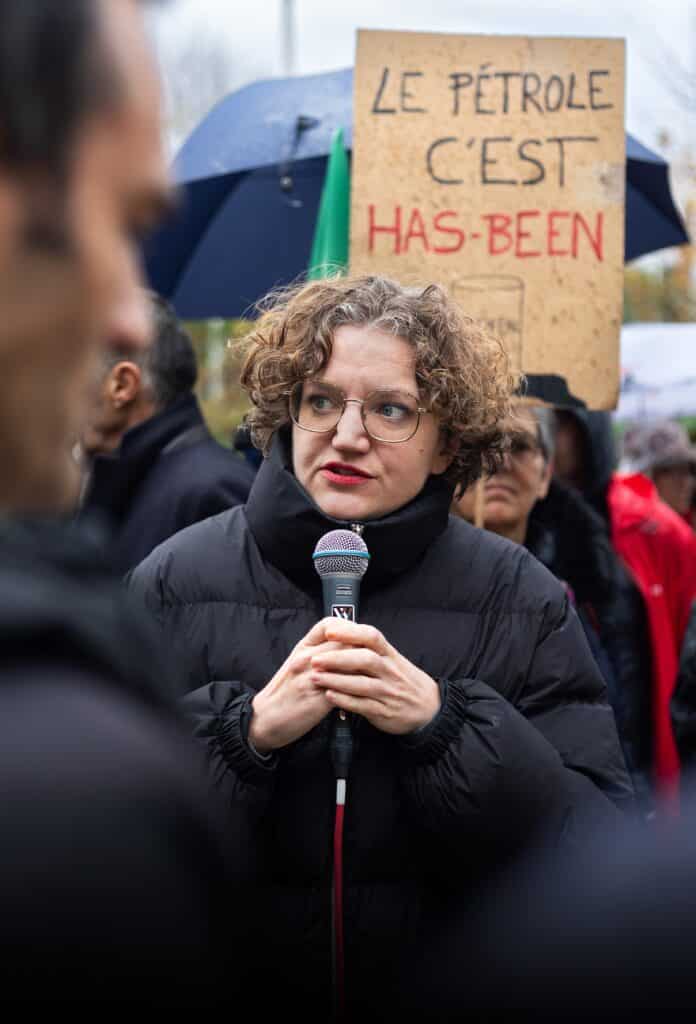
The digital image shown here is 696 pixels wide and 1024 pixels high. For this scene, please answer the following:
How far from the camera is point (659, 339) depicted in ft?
24.9

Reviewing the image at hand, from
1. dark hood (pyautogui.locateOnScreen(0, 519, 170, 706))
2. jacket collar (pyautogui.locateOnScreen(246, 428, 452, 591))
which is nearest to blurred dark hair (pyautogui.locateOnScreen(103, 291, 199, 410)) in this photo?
jacket collar (pyautogui.locateOnScreen(246, 428, 452, 591))

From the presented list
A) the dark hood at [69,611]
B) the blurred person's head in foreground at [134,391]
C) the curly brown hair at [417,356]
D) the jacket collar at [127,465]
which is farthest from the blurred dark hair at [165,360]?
the dark hood at [69,611]

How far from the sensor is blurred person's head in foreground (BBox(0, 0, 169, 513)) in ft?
2.56

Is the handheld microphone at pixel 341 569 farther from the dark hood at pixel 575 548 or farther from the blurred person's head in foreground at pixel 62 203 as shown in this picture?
the dark hood at pixel 575 548

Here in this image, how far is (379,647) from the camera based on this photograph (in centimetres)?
214

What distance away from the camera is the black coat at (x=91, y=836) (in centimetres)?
71

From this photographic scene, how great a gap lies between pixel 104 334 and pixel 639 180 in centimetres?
482

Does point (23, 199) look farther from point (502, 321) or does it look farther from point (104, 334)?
point (502, 321)

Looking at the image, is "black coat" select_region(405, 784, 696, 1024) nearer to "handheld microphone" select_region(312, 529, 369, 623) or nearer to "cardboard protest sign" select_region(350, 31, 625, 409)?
"handheld microphone" select_region(312, 529, 369, 623)

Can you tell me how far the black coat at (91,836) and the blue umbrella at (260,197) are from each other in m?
4.11

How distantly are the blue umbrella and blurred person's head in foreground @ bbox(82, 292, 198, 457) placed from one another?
80 cm

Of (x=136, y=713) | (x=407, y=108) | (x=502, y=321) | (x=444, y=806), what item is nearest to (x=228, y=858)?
(x=136, y=713)

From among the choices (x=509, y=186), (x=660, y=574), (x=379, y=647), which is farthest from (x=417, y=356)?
(x=660, y=574)

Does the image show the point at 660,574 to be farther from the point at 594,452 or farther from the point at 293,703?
the point at 293,703
